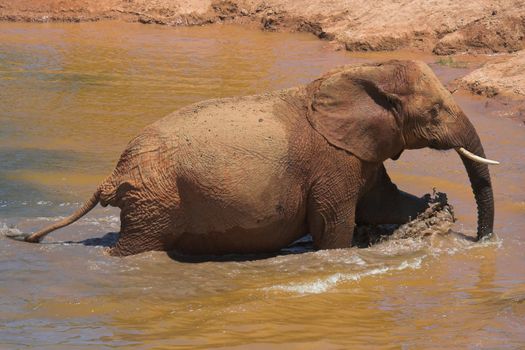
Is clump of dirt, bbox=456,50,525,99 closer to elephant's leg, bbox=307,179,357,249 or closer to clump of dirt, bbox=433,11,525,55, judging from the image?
clump of dirt, bbox=433,11,525,55

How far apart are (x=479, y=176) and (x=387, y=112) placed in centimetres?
98

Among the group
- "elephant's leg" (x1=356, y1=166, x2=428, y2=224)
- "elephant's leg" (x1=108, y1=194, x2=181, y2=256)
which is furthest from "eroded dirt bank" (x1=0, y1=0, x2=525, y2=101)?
"elephant's leg" (x1=108, y1=194, x2=181, y2=256)

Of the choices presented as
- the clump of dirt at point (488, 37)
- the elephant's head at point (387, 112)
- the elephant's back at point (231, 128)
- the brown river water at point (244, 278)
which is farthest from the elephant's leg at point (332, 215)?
the clump of dirt at point (488, 37)

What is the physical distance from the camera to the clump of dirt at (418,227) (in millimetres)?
8984

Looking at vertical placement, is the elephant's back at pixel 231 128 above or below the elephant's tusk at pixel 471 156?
above

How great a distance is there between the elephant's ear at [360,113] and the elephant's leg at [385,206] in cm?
56

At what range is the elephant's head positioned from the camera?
329 inches

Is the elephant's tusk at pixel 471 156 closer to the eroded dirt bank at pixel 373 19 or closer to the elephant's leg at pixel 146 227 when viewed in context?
the elephant's leg at pixel 146 227

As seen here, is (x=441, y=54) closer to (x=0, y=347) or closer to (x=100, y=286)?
(x=100, y=286)

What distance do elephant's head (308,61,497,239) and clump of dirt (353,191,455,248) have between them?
29.5 inches

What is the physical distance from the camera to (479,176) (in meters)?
8.64

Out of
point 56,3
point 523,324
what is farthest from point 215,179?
point 56,3

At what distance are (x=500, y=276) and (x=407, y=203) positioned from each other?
1.26 meters

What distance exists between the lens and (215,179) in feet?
27.1
